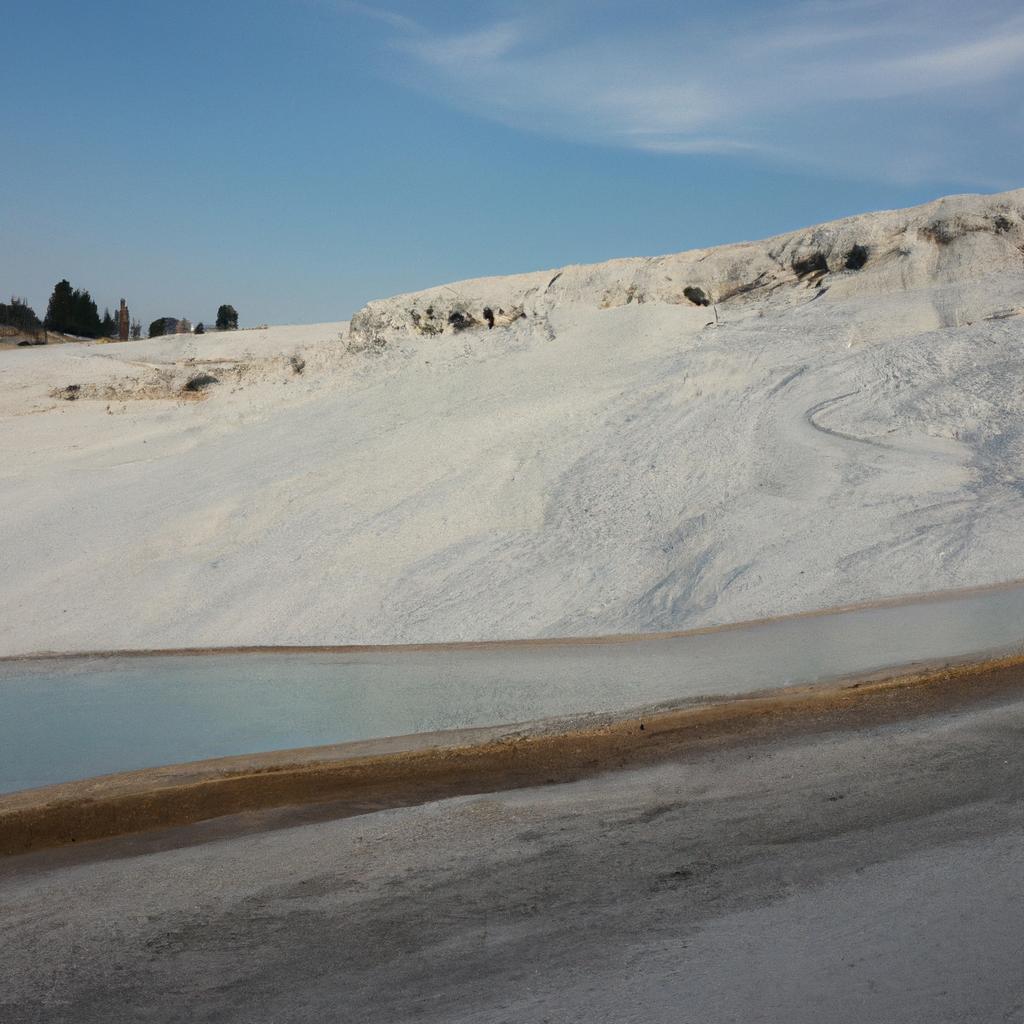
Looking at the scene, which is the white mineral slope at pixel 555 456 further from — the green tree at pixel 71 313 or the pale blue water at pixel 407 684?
the green tree at pixel 71 313

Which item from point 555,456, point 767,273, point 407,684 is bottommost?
point 407,684

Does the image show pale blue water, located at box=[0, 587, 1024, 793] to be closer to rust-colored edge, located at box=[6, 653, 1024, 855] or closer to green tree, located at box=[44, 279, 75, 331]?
rust-colored edge, located at box=[6, 653, 1024, 855]

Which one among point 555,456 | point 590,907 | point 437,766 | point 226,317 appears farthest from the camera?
point 226,317

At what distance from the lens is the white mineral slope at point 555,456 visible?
8633 mm

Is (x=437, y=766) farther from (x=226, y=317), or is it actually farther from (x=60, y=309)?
(x=60, y=309)

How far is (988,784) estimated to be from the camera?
456cm

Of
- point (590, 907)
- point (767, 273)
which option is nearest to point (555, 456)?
point (767, 273)

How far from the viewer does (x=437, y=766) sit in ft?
16.9

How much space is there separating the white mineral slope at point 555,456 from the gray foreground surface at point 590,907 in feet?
10.6


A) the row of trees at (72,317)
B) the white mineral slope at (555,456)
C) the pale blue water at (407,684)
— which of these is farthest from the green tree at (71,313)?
the pale blue water at (407,684)

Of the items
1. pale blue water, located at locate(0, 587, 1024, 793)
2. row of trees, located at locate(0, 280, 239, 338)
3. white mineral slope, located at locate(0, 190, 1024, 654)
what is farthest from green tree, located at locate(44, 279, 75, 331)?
pale blue water, located at locate(0, 587, 1024, 793)

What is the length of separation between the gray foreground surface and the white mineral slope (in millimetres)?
3218

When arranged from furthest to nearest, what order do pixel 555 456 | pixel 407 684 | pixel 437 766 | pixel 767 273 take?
pixel 767 273 → pixel 555 456 → pixel 407 684 → pixel 437 766

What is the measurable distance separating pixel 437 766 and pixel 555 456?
6.34 metres
